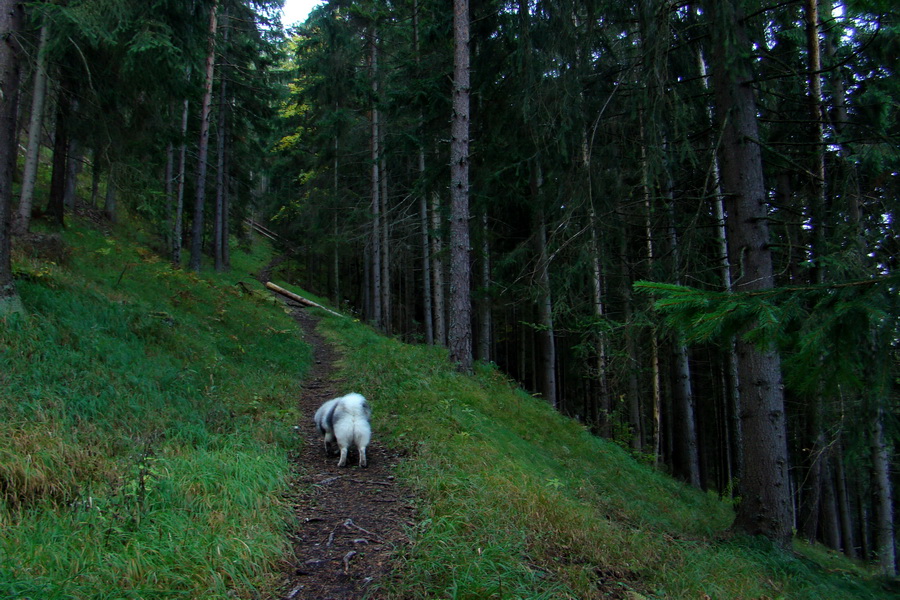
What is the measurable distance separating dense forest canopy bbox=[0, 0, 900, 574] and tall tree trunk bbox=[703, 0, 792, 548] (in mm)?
25

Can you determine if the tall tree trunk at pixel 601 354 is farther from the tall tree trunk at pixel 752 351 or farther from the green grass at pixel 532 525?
the tall tree trunk at pixel 752 351

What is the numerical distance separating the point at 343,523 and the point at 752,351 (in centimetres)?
505

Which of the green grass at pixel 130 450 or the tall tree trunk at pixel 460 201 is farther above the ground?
the tall tree trunk at pixel 460 201

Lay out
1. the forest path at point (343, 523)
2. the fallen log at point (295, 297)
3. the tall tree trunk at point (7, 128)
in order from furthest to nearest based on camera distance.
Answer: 1. the fallen log at point (295, 297)
2. the tall tree trunk at point (7, 128)
3. the forest path at point (343, 523)

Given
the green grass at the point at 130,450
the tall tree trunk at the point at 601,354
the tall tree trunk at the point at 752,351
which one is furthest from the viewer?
the tall tree trunk at the point at 601,354

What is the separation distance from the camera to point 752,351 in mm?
5934

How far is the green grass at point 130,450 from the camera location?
3.08 meters

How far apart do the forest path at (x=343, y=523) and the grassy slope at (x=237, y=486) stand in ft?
0.60

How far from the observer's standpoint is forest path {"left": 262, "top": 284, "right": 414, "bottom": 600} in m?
3.40

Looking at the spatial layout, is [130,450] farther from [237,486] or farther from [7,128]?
[7,128]

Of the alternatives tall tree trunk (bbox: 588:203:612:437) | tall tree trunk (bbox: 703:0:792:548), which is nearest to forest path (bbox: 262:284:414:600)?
tall tree trunk (bbox: 703:0:792:548)

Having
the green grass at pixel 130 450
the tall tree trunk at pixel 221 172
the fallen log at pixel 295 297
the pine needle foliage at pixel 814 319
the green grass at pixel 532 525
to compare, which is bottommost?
the green grass at pixel 532 525

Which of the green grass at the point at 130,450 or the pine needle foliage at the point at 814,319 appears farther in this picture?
the green grass at the point at 130,450

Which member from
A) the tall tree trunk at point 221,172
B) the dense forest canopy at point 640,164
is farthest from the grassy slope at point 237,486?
the tall tree trunk at point 221,172
